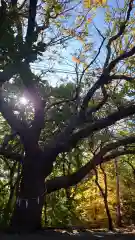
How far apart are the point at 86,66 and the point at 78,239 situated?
490 cm

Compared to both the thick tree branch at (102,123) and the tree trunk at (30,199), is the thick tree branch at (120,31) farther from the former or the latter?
the tree trunk at (30,199)

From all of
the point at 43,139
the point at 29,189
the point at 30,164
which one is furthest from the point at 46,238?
the point at 43,139

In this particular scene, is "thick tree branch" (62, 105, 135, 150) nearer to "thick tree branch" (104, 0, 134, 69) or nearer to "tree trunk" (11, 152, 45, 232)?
"tree trunk" (11, 152, 45, 232)

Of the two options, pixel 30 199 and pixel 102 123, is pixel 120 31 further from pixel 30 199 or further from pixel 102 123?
pixel 30 199

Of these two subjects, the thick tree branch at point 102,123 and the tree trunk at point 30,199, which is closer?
the tree trunk at point 30,199

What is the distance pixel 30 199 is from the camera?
7020 millimetres

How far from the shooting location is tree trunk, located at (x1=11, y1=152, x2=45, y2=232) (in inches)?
272

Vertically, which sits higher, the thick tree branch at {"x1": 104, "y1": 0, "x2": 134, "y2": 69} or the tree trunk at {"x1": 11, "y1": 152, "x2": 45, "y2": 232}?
the thick tree branch at {"x1": 104, "y1": 0, "x2": 134, "y2": 69}

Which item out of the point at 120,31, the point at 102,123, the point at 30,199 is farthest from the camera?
the point at 120,31

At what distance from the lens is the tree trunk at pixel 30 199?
6898 mm

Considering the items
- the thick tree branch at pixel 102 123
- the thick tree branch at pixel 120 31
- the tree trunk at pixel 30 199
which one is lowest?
the tree trunk at pixel 30 199

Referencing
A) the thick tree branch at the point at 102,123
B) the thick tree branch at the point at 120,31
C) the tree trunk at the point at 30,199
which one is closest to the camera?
the tree trunk at the point at 30,199

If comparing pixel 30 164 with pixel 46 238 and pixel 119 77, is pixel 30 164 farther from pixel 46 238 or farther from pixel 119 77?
pixel 119 77

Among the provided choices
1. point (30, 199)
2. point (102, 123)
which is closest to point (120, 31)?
point (102, 123)
